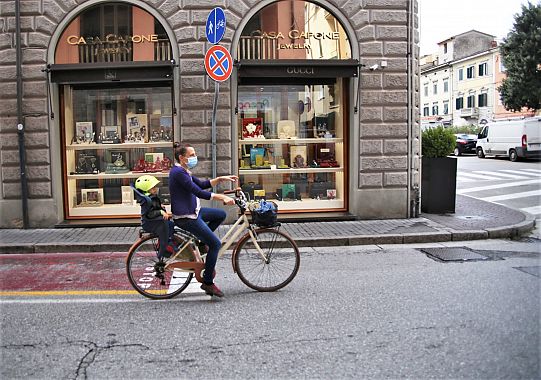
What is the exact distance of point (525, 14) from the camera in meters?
37.7

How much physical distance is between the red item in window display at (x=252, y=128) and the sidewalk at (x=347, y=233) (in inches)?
79.0

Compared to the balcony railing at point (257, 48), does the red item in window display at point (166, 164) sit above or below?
below

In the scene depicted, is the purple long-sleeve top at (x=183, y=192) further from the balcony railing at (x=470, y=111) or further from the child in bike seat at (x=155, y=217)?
the balcony railing at (x=470, y=111)

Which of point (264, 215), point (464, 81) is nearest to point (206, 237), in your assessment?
point (264, 215)

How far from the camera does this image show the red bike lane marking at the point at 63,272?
6.58 meters

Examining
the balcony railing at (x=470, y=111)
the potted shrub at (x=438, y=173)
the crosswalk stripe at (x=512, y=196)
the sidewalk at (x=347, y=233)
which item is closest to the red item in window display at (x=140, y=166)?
the sidewalk at (x=347, y=233)

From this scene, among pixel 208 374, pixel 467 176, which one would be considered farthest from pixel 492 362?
pixel 467 176

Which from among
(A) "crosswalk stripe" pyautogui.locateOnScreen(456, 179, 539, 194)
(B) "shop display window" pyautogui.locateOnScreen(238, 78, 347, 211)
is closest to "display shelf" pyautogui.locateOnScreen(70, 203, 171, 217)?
(B) "shop display window" pyautogui.locateOnScreen(238, 78, 347, 211)

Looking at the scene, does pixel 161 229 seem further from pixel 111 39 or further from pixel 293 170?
pixel 111 39

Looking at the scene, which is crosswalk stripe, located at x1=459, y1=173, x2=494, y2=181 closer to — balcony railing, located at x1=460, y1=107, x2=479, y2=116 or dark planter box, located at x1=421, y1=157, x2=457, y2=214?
dark planter box, located at x1=421, y1=157, x2=457, y2=214

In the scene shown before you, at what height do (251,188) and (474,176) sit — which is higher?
(251,188)

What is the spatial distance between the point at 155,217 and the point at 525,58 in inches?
1474

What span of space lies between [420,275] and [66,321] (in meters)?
4.17

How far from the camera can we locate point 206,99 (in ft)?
34.7
